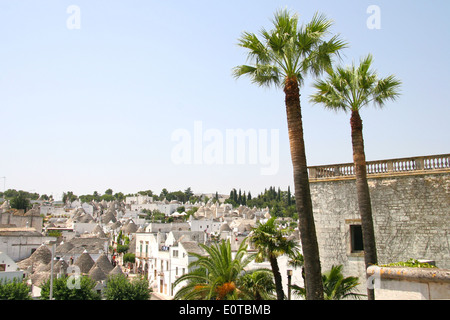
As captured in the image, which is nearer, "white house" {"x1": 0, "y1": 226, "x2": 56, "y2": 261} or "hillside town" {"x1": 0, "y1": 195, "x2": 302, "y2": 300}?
"hillside town" {"x1": 0, "y1": 195, "x2": 302, "y2": 300}

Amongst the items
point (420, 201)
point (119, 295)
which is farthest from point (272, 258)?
point (119, 295)

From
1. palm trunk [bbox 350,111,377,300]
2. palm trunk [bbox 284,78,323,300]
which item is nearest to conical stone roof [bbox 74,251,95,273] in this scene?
palm trunk [bbox 350,111,377,300]

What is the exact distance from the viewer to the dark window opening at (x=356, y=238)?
18266 millimetres

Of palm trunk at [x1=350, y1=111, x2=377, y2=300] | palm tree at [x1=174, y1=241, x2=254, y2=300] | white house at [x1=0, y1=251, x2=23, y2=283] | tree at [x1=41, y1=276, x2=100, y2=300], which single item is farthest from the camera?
white house at [x1=0, y1=251, x2=23, y2=283]

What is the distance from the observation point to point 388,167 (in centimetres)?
1753

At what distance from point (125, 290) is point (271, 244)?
2476cm

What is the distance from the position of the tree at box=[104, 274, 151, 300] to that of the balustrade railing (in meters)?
23.0

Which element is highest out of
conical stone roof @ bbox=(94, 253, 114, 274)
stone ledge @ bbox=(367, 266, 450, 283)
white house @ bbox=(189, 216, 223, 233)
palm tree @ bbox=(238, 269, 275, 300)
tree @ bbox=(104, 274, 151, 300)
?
white house @ bbox=(189, 216, 223, 233)

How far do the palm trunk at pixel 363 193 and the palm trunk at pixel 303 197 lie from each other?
3733 mm

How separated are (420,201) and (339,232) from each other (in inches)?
151

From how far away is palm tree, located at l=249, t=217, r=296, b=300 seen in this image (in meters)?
14.7

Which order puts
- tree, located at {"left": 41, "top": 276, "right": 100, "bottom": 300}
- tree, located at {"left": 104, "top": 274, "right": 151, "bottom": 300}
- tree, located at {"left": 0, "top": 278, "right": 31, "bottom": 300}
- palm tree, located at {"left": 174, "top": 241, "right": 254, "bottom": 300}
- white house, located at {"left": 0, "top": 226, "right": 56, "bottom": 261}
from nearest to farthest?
palm tree, located at {"left": 174, "top": 241, "right": 254, "bottom": 300}
tree, located at {"left": 0, "top": 278, "right": 31, "bottom": 300}
tree, located at {"left": 41, "top": 276, "right": 100, "bottom": 300}
tree, located at {"left": 104, "top": 274, "right": 151, "bottom": 300}
white house, located at {"left": 0, "top": 226, "right": 56, "bottom": 261}

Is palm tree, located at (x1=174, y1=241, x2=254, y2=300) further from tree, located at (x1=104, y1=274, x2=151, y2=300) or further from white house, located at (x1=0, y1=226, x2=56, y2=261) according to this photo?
white house, located at (x1=0, y1=226, x2=56, y2=261)
